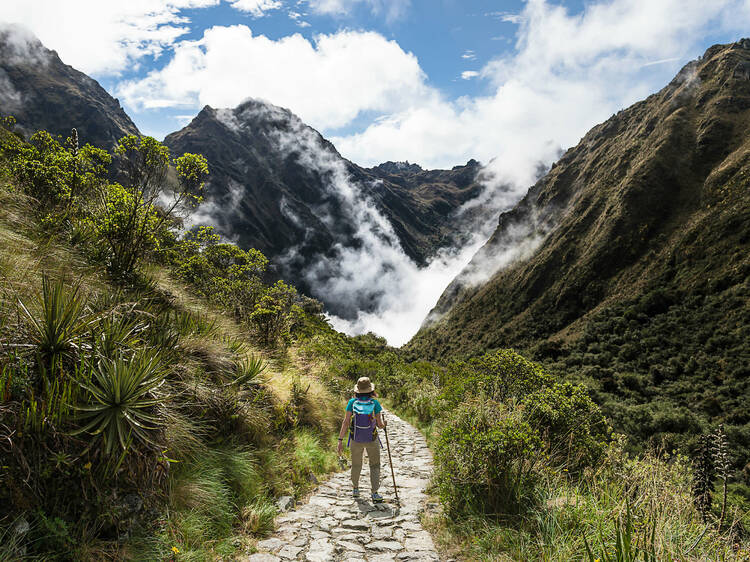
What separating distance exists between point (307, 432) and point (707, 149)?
416 ft

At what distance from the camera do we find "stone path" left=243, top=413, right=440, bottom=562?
13.2ft

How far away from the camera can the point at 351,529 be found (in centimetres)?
485

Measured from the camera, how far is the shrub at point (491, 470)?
4.36m

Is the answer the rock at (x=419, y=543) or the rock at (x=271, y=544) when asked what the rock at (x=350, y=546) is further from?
the rock at (x=271, y=544)

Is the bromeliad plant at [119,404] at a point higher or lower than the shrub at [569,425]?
higher

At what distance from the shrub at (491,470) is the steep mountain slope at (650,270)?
54963 millimetres

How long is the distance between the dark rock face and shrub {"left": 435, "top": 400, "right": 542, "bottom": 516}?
8849 cm

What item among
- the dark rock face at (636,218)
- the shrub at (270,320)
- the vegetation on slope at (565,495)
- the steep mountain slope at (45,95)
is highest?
the steep mountain slope at (45,95)

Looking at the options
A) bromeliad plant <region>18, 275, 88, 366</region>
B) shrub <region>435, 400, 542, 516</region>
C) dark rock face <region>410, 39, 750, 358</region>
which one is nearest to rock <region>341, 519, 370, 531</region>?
shrub <region>435, 400, 542, 516</region>

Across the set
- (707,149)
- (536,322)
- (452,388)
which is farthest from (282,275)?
(452,388)

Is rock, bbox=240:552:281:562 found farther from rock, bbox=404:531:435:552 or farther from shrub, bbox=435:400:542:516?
shrub, bbox=435:400:542:516

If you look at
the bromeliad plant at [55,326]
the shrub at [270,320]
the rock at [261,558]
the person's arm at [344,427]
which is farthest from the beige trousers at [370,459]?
the shrub at [270,320]

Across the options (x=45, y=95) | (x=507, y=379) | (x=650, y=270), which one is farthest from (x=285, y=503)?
(x=45, y=95)

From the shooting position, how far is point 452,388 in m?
11.3
